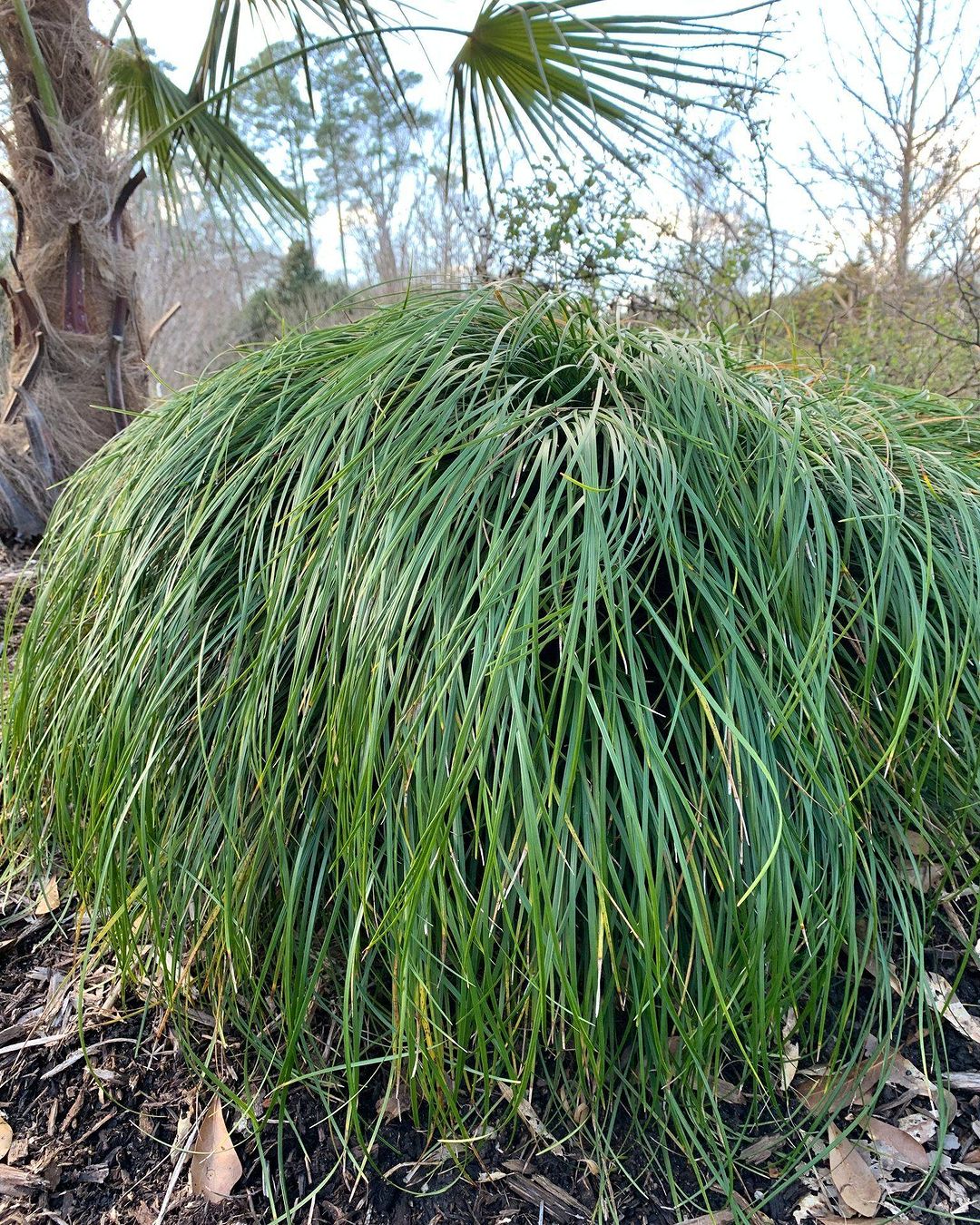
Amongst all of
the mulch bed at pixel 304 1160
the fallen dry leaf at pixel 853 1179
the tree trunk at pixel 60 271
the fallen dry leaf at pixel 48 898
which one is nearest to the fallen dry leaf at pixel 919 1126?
the mulch bed at pixel 304 1160

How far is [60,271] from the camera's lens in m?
3.15

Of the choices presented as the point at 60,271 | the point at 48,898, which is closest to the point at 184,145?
the point at 60,271

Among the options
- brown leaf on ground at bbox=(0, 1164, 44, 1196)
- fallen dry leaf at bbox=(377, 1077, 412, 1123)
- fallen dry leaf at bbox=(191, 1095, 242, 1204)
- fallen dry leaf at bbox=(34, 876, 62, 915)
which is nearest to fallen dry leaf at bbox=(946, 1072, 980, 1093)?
fallen dry leaf at bbox=(377, 1077, 412, 1123)

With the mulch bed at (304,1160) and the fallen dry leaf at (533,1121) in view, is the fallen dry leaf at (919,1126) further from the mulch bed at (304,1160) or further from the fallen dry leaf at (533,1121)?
the fallen dry leaf at (533,1121)

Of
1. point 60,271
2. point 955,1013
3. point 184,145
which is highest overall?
point 184,145

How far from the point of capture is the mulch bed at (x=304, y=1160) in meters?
1.20

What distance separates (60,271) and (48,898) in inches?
101

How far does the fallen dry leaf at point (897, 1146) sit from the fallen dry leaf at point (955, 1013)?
0.21 meters

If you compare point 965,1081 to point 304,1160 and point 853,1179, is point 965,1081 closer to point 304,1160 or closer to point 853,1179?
point 853,1179

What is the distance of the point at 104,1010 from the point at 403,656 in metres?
0.94

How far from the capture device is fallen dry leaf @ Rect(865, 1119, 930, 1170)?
1.24m

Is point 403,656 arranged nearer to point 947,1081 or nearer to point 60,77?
point 947,1081

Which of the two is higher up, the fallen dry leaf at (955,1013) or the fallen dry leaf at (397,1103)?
the fallen dry leaf at (955,1013)

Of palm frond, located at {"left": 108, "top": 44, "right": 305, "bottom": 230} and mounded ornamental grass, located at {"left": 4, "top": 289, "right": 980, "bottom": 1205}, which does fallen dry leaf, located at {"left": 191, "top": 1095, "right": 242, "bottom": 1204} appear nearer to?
mounded ornamental grass, located at {"left": 4, "top": 289, "right": 980, "bottom": 1205}
